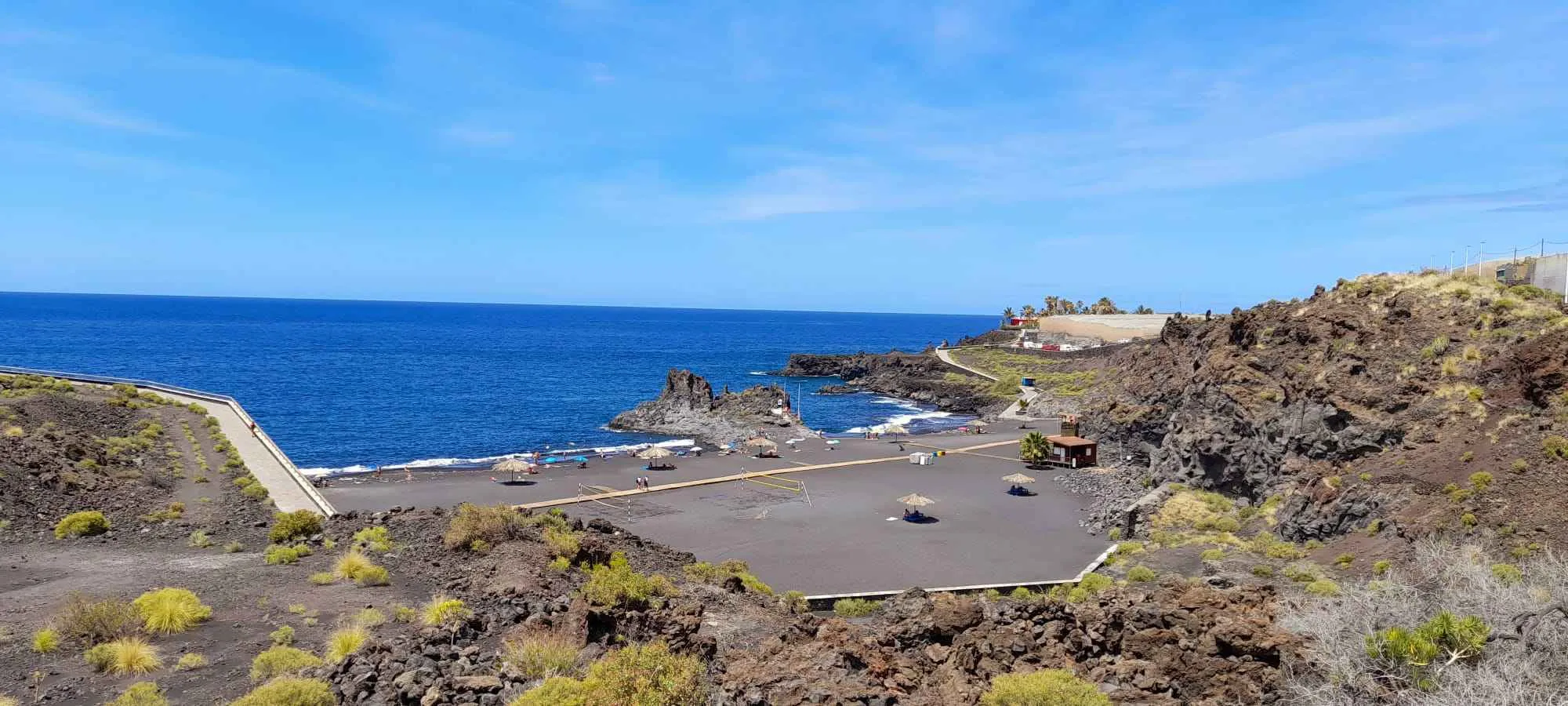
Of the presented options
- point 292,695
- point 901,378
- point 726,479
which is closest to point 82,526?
point 292,695

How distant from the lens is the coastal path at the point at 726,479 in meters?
37.1

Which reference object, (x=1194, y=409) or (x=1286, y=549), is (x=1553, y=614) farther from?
(x=1194, y=409)

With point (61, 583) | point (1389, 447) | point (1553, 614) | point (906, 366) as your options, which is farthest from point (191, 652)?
point (906, 366)

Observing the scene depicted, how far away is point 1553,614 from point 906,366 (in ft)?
311

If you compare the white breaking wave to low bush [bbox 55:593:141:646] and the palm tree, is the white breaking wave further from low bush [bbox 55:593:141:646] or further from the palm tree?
low bush [bbox 55:593:141:646]

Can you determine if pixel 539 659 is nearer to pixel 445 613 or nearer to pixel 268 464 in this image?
pixel 445 613

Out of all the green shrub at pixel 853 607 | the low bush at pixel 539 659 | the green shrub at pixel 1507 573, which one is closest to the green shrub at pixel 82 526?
the low bush at pixel 539 659

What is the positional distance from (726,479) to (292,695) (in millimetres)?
33240

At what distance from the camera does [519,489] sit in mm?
39875

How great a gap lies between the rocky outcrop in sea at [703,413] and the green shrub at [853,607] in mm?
37238

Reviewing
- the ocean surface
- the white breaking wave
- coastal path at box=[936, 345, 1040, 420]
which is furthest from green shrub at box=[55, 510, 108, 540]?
coastal path at box=[936, 345, 1040, 420]

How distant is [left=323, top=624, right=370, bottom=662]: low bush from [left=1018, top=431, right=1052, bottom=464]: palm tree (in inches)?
1565

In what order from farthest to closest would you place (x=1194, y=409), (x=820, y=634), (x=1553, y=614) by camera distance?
1. (x=1194, y=409)
2. (x=820, y=634)
3. (x=1553, y=614)

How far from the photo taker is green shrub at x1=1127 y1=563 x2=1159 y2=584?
78.3ft
